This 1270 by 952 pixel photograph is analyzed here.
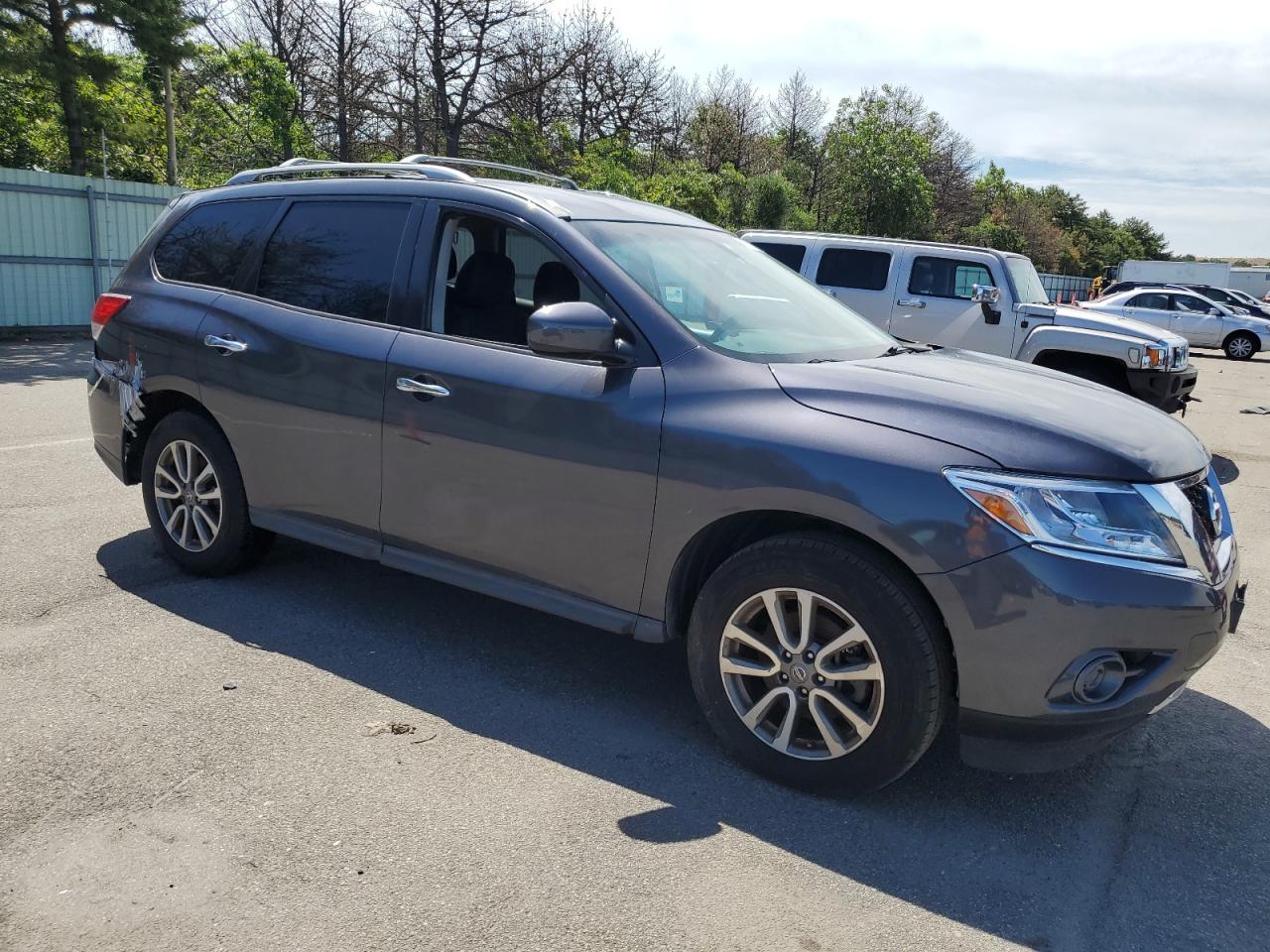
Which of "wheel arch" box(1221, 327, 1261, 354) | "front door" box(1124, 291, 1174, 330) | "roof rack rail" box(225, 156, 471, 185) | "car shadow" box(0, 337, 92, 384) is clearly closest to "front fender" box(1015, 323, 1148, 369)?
"roof rack rail" box(225, 156, 471, 185)

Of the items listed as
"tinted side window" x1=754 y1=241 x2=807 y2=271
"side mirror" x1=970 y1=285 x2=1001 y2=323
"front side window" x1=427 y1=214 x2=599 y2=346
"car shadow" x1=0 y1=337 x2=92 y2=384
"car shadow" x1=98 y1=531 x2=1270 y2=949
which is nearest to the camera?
"car shadow" x1=98 y1=531 x2=1270 y2=949

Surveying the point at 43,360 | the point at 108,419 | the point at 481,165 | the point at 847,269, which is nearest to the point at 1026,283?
the point at 847,269

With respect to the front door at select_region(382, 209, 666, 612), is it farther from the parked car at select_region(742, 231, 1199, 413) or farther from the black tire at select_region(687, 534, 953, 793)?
the parked car at select_region(742, 231, 1199, 413)

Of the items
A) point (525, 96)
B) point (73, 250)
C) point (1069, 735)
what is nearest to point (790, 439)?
point (1069, 735)

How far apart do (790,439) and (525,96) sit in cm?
2628

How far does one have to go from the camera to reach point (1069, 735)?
9.56ft

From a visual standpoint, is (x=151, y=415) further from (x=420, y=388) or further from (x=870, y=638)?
(x=870, y=638)

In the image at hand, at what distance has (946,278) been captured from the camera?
11.5 m

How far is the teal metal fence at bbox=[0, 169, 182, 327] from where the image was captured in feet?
53.0

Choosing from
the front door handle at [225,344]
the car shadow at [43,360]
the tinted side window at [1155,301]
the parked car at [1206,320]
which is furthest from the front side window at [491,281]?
the tinted side window at [1155,301]

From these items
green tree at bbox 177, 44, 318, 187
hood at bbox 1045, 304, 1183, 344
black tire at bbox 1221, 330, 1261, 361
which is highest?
green tree at bbox 177, 44, 318, 187

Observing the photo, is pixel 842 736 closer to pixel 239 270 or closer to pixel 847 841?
pixel 847 841

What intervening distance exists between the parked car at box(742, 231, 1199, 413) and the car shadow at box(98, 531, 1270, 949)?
7.35m

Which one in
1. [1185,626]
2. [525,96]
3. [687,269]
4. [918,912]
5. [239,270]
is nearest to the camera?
[918,912]
